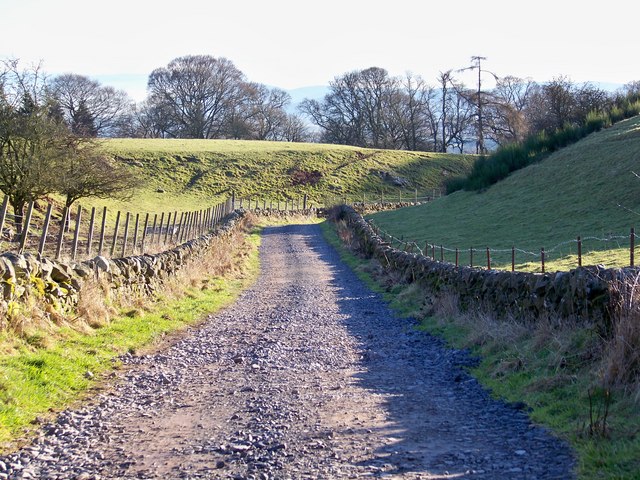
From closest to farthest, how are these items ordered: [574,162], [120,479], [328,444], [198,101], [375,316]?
[120,479] → [328,444] → [375,316] → [574,162] → [198,101]

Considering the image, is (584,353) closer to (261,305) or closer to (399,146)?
Answer: (261,305)

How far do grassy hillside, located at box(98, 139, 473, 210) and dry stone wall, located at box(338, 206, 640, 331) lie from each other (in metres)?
48.5

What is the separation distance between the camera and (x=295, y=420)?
271 inches

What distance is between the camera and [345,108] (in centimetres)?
9688

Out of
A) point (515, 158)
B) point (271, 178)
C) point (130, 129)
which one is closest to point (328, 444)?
point (515, 158)

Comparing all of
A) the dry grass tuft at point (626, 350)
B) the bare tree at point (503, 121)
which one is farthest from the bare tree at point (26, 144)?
the bare tree at point (503, 121)

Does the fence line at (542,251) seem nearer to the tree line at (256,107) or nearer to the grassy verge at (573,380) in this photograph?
the grassy verge at (573,380)

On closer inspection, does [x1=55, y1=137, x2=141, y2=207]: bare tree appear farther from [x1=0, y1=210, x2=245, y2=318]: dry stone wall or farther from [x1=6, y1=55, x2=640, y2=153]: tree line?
[x1=6, y1=55, x2=640, y2=153]: tree line

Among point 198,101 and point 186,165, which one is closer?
point 186,165

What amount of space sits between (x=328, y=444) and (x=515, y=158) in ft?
128

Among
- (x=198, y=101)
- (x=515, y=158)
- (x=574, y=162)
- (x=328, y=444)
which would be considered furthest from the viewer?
(x=198, y=101)

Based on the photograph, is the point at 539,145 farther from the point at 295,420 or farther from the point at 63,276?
the point at 295,420

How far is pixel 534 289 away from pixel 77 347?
265 inches

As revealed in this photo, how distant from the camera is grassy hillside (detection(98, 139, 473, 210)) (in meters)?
68.7
